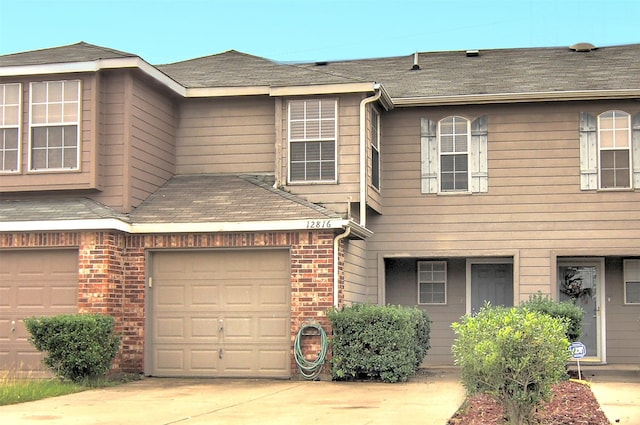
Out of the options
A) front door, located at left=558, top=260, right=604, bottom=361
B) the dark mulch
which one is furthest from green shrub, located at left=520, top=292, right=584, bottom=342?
front door, located at left=558, top=260, right=604, bottom=361

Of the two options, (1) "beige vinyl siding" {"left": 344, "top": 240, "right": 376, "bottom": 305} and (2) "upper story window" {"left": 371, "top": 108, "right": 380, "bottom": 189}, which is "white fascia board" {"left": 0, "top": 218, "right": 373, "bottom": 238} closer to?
(1) "beige vinyl siding" {"left": 344, "top": 240, "right": 376, "bottom": 305}

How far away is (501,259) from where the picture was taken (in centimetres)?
1791

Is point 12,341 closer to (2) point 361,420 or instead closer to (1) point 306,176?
(1) point 306,176

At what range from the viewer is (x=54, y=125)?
48.3ft

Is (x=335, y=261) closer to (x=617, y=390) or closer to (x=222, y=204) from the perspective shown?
(x=222, y=204)

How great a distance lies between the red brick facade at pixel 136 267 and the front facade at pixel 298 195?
0.03 meters

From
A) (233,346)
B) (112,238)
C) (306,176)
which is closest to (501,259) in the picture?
(306,176)

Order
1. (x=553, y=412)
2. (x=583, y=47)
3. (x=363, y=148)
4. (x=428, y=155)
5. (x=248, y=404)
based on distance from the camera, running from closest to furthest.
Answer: (x=553, y=412) < (x=248, y=404) < (x=363, y=148) < (x=428, y=155) < (x=583, y=47)

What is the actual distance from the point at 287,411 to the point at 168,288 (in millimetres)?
5142

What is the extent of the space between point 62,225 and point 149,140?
8.17 ft

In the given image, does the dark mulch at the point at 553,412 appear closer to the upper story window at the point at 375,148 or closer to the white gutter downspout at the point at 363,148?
the white gutter downspout at the point at 363,148

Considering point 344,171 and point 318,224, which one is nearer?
point 318,224

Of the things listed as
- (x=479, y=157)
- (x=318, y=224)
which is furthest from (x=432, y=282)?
(x=318, y=224)

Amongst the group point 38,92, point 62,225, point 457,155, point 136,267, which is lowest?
point 136,267
